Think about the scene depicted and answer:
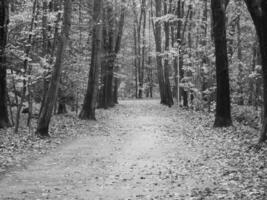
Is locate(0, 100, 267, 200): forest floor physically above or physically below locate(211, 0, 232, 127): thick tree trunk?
below

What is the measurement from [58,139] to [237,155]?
24.9 feet

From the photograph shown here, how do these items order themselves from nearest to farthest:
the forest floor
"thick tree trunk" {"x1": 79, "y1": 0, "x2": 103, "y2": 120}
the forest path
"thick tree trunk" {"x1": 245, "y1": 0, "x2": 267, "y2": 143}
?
the forest floor
the forest path
"thick tree trunk" {"x1": 245, "y1": 0, "x2": 267, "y2": 143}
"thick tree trunk" {"x1": 79, "y1": 0, "x2": 103, "y2": 120}

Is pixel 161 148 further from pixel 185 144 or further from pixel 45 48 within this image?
pixel 45 48

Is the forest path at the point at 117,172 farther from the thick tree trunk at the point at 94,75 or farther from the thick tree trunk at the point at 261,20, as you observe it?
the thick tree trunk at the point at 94,75

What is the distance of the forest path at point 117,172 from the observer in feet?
25.1

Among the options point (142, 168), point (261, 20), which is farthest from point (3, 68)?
point (261, 20)

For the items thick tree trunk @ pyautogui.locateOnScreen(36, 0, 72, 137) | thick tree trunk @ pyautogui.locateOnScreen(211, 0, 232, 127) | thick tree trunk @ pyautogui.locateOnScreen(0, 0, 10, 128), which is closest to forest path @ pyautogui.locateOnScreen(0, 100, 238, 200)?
thick tree trunk @ pyautogui.locateOnScreen(36, 0, 72, 137)

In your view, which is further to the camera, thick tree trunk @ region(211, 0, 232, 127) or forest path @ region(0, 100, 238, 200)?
thick tree trunk @ region(211, 0, 232, 127)

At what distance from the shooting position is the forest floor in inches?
296

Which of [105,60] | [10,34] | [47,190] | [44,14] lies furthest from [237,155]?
[105,60]

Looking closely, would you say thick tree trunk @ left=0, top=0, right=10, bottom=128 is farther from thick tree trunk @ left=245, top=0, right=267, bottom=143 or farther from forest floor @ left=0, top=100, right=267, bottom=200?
thick tree trunk @ left=245, top=0, right=267, bottom=143

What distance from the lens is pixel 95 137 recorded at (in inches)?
631

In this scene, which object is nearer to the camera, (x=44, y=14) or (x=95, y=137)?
(x=95, y=137)

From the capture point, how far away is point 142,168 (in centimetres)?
1002
